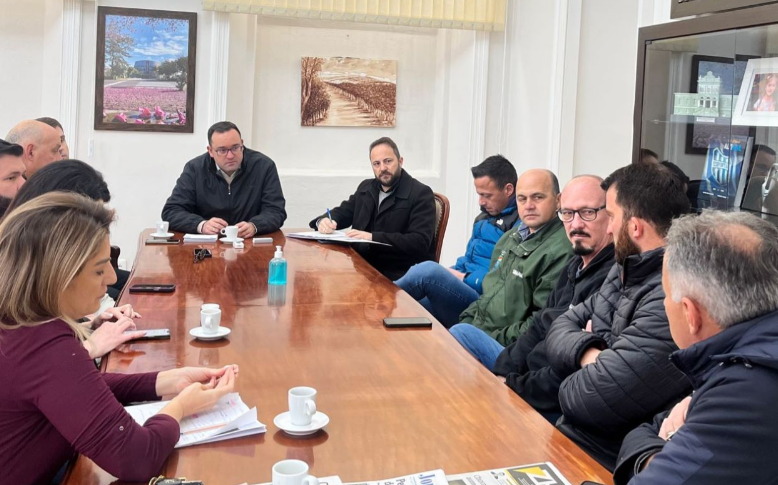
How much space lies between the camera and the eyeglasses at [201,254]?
3.43m

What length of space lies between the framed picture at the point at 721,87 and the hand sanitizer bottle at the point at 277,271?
1.75 meters

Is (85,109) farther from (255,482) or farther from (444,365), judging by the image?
(255,482)

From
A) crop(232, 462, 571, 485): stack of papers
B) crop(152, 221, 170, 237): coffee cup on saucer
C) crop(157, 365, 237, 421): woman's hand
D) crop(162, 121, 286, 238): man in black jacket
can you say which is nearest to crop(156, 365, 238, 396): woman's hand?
crop(157, 365, 237, 421): woman's hand

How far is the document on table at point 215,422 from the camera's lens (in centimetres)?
149

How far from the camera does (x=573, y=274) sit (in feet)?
8.51

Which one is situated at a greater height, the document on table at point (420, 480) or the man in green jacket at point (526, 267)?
the man in green jacket at point (526, 267)

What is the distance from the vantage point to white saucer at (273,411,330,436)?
1507 millimetres

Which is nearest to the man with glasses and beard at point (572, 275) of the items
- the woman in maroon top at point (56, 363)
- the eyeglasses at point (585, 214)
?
the eyeglasses at point (585, 214)

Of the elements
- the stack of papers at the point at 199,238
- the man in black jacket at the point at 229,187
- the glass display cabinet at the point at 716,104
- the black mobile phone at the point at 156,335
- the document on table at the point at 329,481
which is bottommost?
the document on table at the point at 329,481

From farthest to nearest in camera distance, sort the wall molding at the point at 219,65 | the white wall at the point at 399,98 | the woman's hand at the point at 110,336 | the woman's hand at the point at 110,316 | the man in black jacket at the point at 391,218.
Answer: the wall molding at the point at 219,65
the white wall at the point at 399,98
the man in black jacket at the point at 391,218
the woman's hand at the point at 110,316
the woman's hand at the point at 110,336

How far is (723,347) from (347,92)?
16.6 ft

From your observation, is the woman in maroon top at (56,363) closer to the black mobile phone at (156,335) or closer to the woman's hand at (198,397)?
the woman's hand at (198,397)

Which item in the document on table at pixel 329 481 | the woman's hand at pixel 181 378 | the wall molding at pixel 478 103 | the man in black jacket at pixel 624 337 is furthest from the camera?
the wall molding at pixel 478 103

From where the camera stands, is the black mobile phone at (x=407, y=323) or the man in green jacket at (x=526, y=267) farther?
the man in green jacket at (x=526, y=267)
